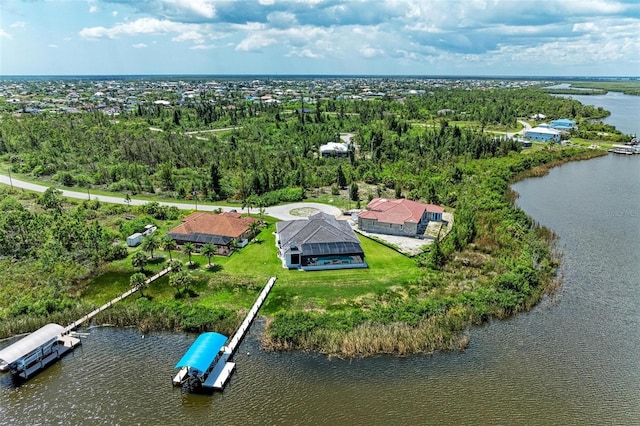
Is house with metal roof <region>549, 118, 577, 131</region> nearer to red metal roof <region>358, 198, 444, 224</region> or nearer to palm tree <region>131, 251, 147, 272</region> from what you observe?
red metal roof <region>358, 198, 444, 224</region>

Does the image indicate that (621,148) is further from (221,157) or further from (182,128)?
(182,128)

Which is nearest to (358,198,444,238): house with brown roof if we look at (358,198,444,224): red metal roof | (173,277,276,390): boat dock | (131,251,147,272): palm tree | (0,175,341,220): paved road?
(358,198,444,224): red metal roof

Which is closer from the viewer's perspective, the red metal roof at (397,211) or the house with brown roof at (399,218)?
the house with brown roof at (399,218)

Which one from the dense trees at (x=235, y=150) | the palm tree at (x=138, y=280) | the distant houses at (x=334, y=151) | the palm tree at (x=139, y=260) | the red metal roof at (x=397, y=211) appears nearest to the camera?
the palm tree at (x=138, y=280)

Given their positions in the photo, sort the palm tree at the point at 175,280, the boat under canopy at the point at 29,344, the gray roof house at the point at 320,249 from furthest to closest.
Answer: the gray roof house at the point at 320,249
the palm tree at the point at 175,280
the boat under canopy at the point at 29,344

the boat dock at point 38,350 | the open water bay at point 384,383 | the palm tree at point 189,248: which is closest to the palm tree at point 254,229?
the palm tree at point 189,248

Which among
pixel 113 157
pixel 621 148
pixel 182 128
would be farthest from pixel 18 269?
pixel 621 148

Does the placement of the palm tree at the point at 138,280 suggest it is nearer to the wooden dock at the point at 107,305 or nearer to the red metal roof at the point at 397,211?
the wooden dock at the point at 107,305

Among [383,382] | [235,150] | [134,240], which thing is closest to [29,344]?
[134,240]
